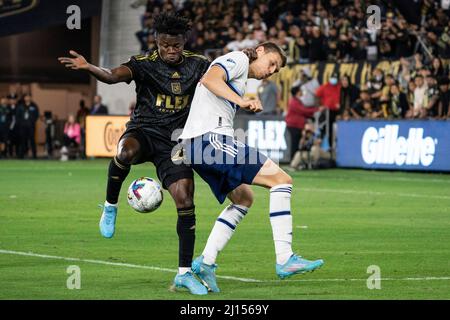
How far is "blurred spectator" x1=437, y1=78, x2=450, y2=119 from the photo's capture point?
1041 inches

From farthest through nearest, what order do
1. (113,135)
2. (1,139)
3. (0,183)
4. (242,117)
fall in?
(1,139), (113,135), (242,117), (0,183)

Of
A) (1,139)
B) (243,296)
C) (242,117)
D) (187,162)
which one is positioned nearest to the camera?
(243,296)

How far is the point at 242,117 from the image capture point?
30.8 meters

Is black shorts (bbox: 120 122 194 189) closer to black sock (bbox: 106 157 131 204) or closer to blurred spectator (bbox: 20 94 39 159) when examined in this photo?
black sock (bbox: 106 157 131 204)

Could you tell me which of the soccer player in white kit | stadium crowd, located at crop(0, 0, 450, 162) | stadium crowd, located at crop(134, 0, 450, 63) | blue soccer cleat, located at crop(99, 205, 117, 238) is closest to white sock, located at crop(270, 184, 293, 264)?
the soccer player in white kit

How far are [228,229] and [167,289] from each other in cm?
73

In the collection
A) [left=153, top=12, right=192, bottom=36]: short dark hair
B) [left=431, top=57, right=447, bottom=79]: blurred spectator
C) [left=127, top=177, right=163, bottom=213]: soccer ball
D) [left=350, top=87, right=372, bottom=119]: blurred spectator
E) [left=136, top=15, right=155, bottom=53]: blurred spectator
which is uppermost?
[left=136, top=15, right=155, bottom=53]: blurred spectator

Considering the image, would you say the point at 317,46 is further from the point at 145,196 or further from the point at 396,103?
the point at 145,196

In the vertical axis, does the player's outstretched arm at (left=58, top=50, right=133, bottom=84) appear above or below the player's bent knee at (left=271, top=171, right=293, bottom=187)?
above

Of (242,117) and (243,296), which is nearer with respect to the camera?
(243,296)

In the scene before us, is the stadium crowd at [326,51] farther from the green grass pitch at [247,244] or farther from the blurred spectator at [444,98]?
the green grass pitch at [247,244]

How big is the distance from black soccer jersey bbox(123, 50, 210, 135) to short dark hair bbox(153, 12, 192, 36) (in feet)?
1.67

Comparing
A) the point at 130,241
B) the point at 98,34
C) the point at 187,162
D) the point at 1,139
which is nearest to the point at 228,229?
the point at 187,162

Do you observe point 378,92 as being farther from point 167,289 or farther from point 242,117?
point 167,289
